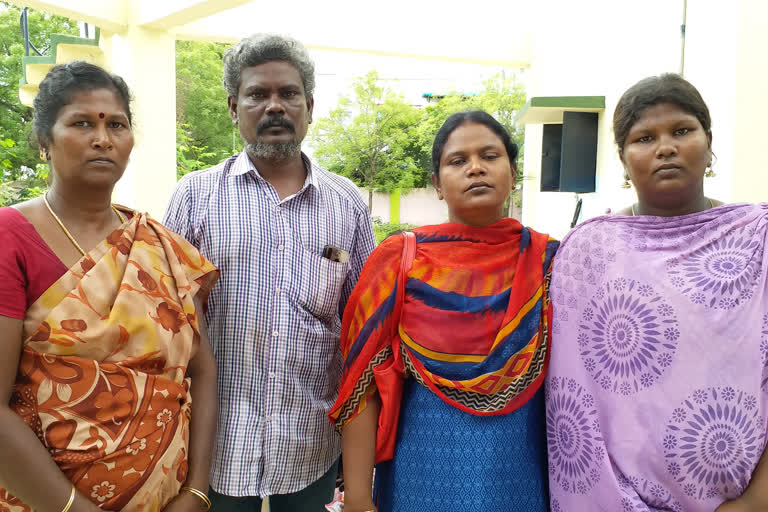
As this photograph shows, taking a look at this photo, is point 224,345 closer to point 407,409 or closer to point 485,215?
point 407,409

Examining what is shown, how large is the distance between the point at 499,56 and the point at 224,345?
9467 mm

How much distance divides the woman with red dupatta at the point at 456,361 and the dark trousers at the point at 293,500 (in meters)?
0.26

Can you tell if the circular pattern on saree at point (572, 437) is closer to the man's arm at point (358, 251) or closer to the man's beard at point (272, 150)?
the man's arm at point (358, 251)

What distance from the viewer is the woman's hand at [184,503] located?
71.4 inches

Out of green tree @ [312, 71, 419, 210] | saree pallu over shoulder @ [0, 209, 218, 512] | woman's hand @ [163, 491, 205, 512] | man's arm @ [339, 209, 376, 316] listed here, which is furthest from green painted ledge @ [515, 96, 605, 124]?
green tree @ [312, 71, 419, 210]

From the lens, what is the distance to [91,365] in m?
1.66

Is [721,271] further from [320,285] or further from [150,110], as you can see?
[150,110]

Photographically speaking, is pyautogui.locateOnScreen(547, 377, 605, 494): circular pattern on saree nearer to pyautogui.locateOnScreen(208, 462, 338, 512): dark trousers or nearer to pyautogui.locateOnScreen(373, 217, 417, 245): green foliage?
pyautogui.locateOnScreen(208, 462, 338, 512): dark trousers

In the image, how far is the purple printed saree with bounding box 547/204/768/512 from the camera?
1803 mm

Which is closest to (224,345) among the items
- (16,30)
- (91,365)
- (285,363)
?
(285,363)

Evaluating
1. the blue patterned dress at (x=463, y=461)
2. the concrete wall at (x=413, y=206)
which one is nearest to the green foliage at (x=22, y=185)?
the concrete wall at (x=413, y=206)

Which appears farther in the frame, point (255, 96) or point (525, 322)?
point (255, 96)

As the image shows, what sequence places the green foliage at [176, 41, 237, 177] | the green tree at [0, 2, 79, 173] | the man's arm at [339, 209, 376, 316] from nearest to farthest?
the man's arm at [339, 209, 376, 316], the green tree at [0, 2, 79, 173], the green foliage at [176, 41, 237, 177]

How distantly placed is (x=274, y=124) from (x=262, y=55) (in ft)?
0.83
